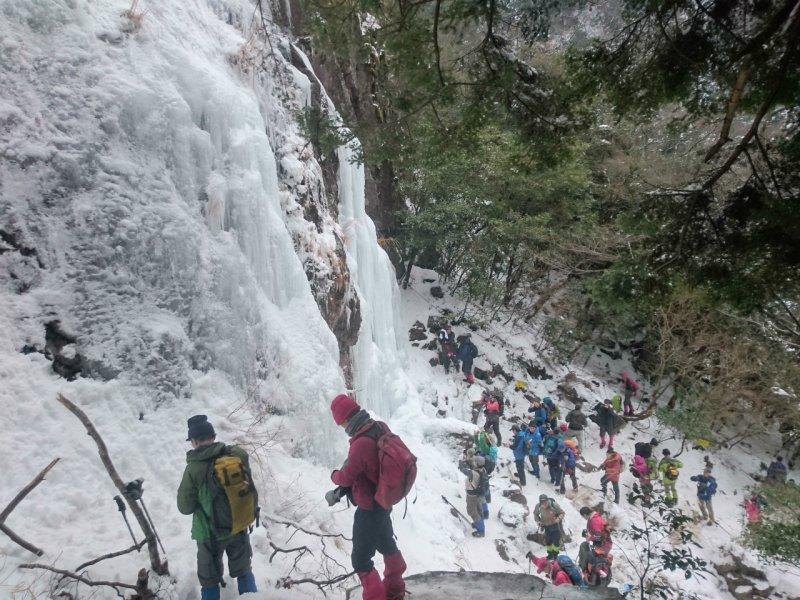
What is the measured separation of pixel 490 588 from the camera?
333 centimetres

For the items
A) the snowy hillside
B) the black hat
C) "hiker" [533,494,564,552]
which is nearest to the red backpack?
the snowy hillside

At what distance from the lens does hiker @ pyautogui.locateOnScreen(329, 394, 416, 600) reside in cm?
Answer: 261

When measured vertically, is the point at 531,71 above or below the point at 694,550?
above

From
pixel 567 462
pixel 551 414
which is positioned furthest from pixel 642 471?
pixel 551 414

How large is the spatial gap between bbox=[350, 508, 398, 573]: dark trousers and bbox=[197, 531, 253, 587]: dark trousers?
→ 64 centimetres

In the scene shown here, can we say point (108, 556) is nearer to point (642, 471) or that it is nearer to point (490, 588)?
point (490, 588)

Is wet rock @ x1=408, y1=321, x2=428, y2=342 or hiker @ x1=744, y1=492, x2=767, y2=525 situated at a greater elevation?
wet rock @ x1=408, y1=321, x2=428, y2=342

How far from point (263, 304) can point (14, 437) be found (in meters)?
2.37

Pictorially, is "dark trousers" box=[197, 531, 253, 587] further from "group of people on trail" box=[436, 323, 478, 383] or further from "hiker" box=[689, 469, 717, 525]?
"hiker" box=[689, 469, 717, 525]

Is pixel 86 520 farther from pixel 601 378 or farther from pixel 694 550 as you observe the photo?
pixel 601 378

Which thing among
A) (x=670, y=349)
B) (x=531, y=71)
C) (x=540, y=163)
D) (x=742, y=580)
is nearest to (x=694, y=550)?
(x=742, y=580)

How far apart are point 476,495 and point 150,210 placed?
6.33 metres

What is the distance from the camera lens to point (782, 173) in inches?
125

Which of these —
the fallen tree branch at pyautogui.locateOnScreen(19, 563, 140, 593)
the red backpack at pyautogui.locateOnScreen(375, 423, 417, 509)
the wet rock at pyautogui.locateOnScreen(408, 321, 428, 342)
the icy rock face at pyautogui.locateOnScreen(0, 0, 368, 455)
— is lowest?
the fallen tree branch at pyautogui.locateOnScreen(19, 563, 140, 593)
